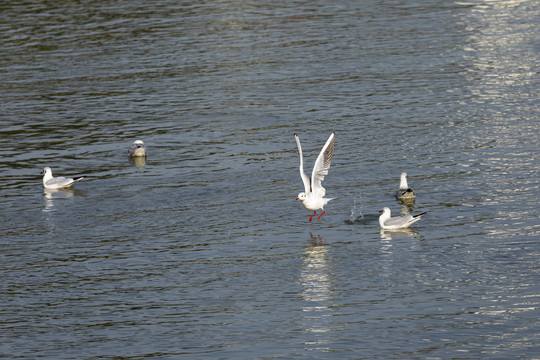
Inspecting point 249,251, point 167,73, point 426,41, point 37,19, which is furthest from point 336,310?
point 37,19

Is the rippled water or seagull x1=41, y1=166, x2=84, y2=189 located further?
seagull x1=41, y1=166, x2=84, y2=189

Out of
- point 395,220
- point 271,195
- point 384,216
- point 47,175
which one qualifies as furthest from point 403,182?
point 47,175

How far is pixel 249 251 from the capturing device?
1903 cm

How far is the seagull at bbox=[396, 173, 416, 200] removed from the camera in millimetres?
21531

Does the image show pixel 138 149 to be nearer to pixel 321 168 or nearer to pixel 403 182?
pixel 321 168

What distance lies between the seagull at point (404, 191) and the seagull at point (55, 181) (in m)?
7.96

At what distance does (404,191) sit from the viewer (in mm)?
21594

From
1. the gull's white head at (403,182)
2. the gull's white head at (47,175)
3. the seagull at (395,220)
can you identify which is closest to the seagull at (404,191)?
the gull's white head at (403,182)

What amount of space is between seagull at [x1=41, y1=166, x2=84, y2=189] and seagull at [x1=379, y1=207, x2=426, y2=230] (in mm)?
8228

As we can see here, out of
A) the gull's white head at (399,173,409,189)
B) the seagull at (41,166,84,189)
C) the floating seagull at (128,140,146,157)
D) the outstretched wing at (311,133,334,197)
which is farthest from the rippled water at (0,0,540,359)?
the outstretched wing at (311,133,334,197)

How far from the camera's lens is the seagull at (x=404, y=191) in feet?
70.6

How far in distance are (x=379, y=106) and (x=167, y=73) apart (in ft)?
33.9

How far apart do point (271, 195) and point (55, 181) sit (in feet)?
18.2

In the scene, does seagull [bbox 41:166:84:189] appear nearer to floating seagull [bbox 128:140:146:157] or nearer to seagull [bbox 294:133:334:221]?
floating seagull [bbox 128:140:146:157]
